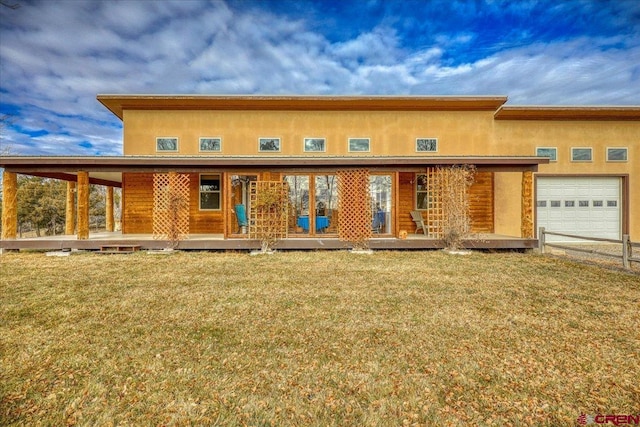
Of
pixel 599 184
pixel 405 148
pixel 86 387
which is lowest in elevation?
pixel 86 387

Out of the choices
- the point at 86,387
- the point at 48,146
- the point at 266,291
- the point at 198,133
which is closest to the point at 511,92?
the point at 198,133

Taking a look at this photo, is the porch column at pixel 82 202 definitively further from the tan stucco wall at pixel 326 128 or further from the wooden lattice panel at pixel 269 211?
the wooden lattice panel at pixel 269 211

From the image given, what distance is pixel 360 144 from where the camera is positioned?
11664 mm

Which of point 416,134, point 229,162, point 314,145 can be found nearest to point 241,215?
point 229,162

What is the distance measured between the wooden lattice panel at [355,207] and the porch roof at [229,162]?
15.2 inches

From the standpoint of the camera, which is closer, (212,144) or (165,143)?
(165,143)

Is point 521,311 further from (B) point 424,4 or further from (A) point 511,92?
(A) point 511,92

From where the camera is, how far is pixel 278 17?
587 inches

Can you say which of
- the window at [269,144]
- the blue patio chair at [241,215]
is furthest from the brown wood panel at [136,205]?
the window at [269,144]

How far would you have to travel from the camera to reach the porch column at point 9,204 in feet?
28.4

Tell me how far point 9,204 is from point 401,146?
1300 cm

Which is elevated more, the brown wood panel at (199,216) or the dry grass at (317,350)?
the brown wood panel at (199,216)

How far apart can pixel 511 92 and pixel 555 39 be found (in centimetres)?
1046

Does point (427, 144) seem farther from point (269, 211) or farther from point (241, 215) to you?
point (241, 215)
